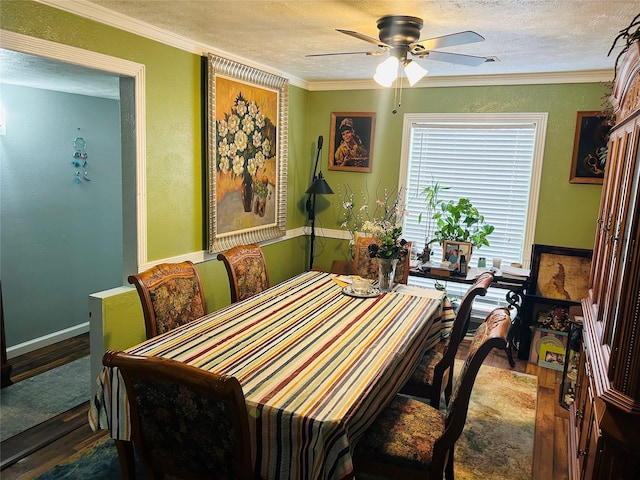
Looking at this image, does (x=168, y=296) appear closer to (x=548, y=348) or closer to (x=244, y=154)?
(x=244, y=154)

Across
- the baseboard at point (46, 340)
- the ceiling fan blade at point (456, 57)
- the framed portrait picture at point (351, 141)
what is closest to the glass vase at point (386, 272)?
the ceiling fan blade at point (456, 57)

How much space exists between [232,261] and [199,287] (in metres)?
0.37

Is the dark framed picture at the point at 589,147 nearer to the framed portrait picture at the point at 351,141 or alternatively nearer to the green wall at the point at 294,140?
the green wall at the point at 294,140

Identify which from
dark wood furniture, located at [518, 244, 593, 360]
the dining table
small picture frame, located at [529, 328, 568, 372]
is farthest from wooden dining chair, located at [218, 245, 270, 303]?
small picture frame, located at [529, 328, 568, 372]

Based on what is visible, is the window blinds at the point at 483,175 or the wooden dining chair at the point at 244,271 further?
the window blinds at the point at 483,175

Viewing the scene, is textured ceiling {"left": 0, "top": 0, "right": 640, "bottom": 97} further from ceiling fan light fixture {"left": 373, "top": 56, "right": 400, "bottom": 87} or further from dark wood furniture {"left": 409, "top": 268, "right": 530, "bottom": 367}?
dark wood furniture {"left": 409, "top": 268, "right": 530, "bottom": 367}

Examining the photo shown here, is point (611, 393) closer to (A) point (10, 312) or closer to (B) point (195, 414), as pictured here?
(B) point (195, 414)

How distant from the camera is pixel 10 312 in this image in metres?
3.81

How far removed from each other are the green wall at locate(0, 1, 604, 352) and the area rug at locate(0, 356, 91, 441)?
767mm

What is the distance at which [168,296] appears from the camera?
2.47 meters

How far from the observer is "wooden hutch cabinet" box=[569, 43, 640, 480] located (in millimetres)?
1467

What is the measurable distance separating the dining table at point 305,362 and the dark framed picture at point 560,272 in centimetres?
139

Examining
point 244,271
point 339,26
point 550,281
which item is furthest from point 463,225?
point 339,26

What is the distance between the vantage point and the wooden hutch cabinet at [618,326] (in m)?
1.47
